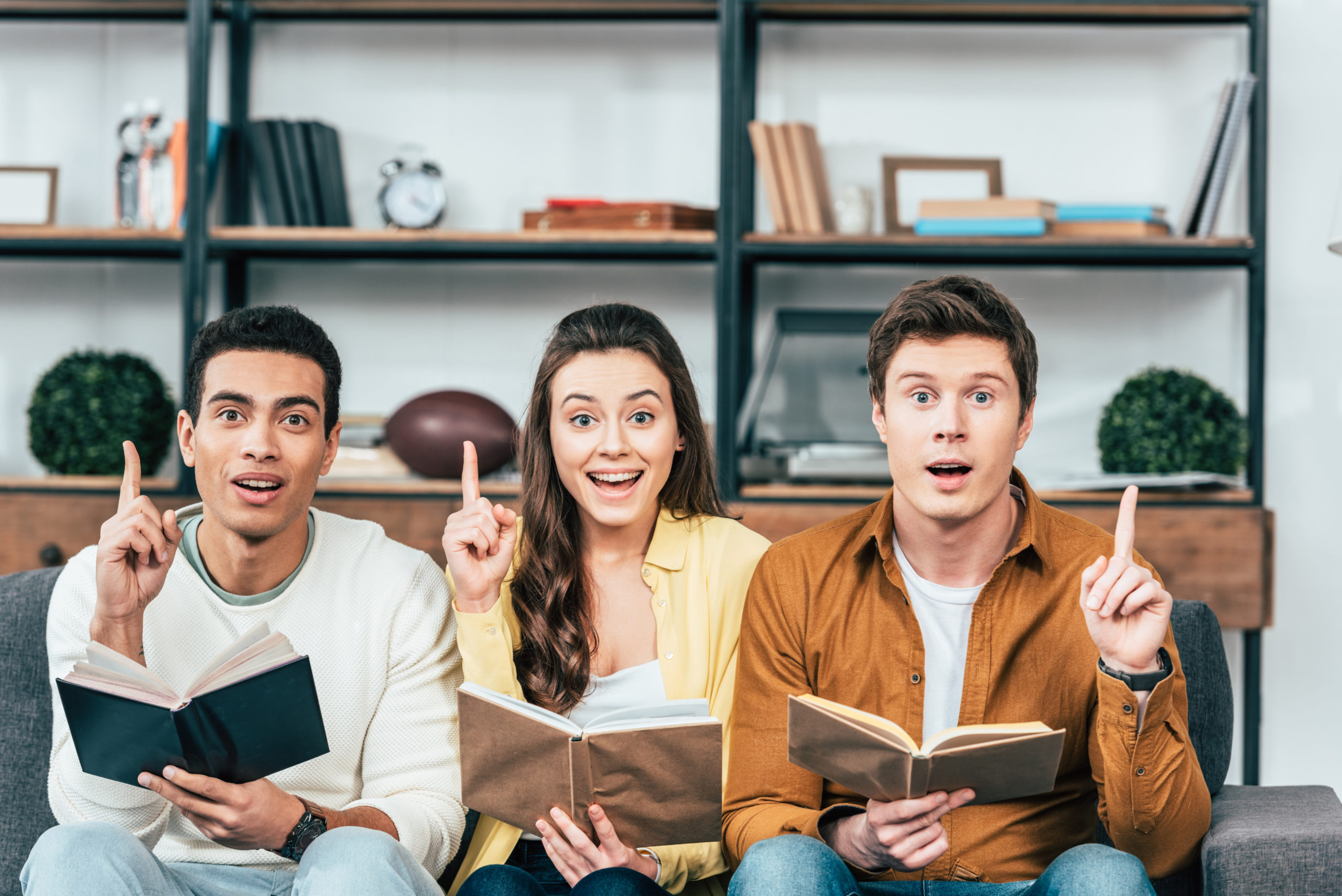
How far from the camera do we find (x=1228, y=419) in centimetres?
254

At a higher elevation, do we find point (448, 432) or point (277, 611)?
point (448, 432)

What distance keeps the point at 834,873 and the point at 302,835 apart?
24.5 inches

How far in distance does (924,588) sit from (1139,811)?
14.1 inches

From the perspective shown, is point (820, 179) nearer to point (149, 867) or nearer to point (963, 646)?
point (963, 646)

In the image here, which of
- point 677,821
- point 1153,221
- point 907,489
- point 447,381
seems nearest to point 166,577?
point 677,821

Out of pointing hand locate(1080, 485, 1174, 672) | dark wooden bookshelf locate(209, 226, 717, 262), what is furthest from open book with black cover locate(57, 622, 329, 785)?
dark wooden bookshelf locate(209, 226, 717, 262)

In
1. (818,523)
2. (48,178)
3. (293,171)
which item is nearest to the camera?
(818,523)

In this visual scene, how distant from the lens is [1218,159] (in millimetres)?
2541

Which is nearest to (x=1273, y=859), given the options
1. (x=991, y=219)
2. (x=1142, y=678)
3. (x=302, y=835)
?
(x=1142, y=678)

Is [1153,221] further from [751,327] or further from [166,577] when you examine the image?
[166,577]

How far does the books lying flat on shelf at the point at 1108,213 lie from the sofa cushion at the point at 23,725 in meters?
2.09

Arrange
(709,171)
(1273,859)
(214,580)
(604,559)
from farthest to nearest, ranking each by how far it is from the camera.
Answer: (709,171), (604,559), (214,580), (1273,859)

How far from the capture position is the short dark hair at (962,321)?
1456mm

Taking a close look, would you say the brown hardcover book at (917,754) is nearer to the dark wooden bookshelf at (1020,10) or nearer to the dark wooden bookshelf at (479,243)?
the dark wooden bookshelf at (479,243)
